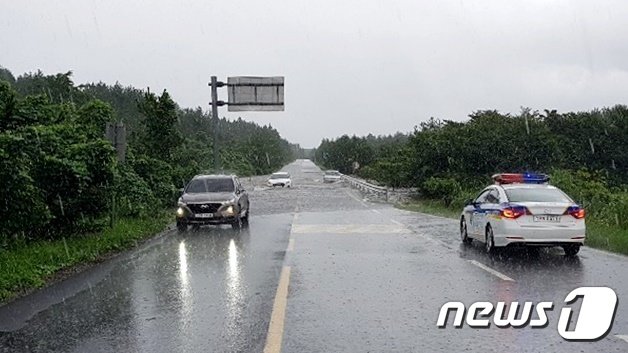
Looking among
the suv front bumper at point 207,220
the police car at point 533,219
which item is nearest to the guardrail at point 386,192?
the suv front bumper at point 207,220

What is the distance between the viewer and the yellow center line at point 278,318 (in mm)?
6258

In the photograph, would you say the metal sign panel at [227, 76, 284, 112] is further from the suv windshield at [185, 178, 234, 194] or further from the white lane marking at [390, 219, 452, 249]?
the white lane marking at [390, 219, 452, 249]

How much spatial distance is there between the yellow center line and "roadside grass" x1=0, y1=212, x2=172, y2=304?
3656 mm

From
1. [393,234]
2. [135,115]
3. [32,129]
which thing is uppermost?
[135,115]

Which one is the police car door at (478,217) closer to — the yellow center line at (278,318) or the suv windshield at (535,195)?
the suv windshield at (535,195)

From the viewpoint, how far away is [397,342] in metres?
6.36

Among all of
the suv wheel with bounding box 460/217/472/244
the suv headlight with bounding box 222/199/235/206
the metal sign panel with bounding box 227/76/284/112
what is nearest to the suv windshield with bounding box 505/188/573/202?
the suv wheel with bounding box 460/217/472/244

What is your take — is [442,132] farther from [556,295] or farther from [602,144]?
[556,295]

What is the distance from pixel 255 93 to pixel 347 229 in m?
14.9

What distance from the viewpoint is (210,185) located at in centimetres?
2103

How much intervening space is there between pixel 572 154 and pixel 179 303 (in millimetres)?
46379

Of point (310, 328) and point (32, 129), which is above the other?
point (32, 129)

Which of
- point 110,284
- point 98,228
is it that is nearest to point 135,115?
point 98,228

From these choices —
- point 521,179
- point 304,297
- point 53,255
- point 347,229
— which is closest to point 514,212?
point 521,179
